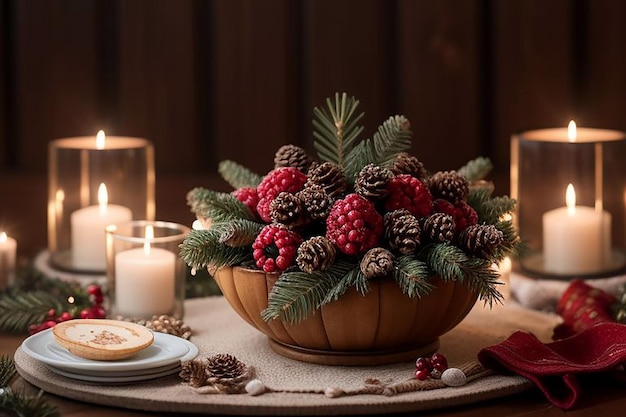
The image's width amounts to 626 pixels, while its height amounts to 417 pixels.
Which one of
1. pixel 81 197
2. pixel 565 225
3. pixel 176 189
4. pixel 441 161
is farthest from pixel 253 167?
pixel 565 225

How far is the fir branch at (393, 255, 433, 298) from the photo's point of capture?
1029mm

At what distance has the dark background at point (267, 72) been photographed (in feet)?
7.52

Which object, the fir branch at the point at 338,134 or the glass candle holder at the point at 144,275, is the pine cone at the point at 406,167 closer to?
the fir branch at the point at 338,134

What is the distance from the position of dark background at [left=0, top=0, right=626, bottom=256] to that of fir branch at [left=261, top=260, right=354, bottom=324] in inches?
47.6

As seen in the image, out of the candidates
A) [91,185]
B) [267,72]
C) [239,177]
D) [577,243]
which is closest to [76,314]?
[239,177]

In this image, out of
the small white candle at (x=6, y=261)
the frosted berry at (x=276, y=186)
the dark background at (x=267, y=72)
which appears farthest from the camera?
the dark background at (x=267, y=72)

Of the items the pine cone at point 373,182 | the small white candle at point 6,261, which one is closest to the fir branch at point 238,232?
the pine cone at point 373,182

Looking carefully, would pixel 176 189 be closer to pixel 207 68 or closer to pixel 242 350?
pixel 207 68

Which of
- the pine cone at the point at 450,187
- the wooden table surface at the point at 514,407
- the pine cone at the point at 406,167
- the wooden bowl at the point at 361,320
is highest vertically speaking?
the pine cone at the point at 406,167

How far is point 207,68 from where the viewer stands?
2334 millimetres

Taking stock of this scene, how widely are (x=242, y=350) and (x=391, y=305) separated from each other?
0.20 m

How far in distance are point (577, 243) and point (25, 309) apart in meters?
0.77

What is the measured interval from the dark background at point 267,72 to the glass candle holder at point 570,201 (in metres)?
0.67

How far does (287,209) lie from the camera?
1079 mm
